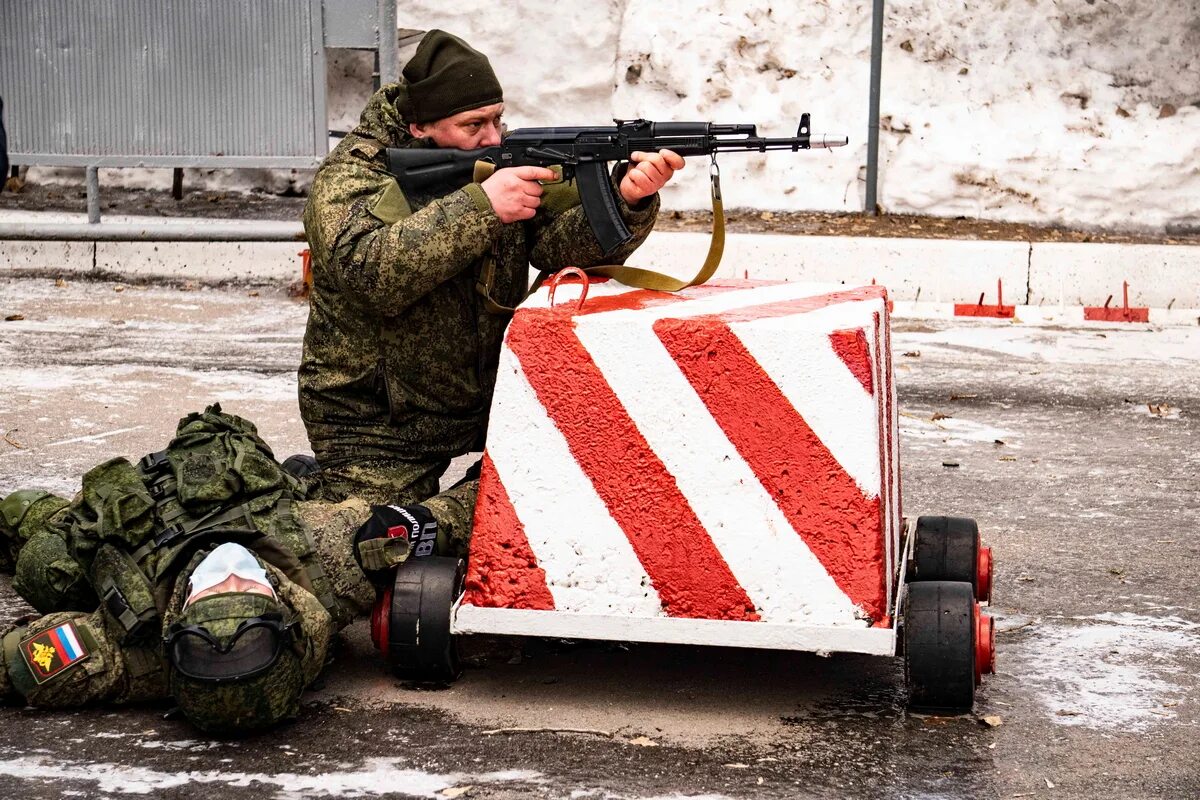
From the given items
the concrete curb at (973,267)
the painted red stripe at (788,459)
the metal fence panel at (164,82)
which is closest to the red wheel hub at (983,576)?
the painted red stripe at (788,459)

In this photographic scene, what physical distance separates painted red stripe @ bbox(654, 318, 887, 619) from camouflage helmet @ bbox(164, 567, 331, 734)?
98 cm

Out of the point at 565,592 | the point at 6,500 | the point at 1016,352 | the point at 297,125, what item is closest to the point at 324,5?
the point at 297,125

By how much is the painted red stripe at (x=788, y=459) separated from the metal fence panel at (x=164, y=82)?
21.9 ft

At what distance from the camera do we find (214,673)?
324 centimetres

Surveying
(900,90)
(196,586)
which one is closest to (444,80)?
(196,586)

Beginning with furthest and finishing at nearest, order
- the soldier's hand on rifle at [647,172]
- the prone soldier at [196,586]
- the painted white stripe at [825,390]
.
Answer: the soldier's hand on rifle at [647,172] < the painted white stripe at [825,390] < the prone soldier at [196,586]

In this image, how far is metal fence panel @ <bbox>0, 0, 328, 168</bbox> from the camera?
9.80 metres

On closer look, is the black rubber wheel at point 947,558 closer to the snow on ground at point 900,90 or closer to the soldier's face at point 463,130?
the soldier's face at point 463,130

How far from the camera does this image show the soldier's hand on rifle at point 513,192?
12.6ft

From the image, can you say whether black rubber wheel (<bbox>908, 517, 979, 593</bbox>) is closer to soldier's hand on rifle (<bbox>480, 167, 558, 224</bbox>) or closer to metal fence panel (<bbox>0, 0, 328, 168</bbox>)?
soldier's hand on rifle (<bbox>480, 167, 558, 224</bbox>)

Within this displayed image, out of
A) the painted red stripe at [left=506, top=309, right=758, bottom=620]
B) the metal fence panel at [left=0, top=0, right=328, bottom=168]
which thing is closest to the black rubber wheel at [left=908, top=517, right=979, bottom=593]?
the painted red stripe at [left=506, top=309, right=758, bottom=620]

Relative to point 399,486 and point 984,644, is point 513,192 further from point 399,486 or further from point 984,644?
point 984,644

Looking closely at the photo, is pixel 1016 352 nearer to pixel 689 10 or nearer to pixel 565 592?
pixel 689 10

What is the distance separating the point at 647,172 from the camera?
405 cm
